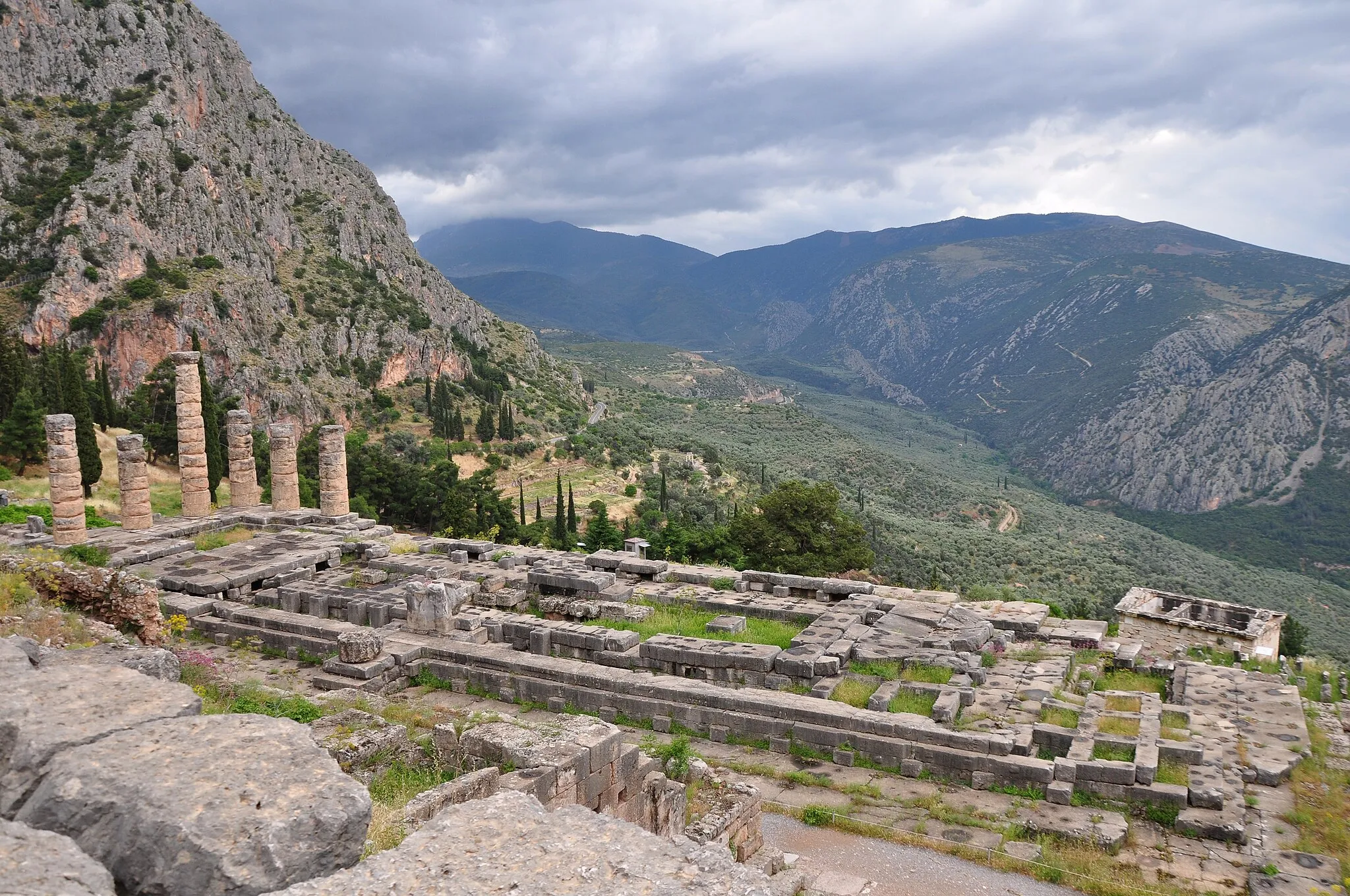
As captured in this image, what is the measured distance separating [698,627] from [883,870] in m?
7.54

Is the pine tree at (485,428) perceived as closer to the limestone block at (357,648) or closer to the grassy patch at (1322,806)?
the limestone block at (357,648)

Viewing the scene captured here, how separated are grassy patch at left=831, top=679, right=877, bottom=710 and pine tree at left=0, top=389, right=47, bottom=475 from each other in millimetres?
36838

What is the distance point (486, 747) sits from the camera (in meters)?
10.2

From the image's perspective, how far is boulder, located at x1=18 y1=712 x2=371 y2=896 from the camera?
4289 millimetres

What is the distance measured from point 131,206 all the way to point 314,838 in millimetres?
73893

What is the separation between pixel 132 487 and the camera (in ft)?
78.9

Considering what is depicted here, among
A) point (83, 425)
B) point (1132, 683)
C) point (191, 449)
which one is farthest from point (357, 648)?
point (83, 425)

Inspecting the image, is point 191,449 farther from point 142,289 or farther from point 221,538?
point 142,289

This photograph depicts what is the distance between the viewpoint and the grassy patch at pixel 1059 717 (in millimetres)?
13562

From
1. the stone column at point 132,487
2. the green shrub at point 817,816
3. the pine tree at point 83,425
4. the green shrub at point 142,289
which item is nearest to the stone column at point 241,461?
the stone column at point 132,487

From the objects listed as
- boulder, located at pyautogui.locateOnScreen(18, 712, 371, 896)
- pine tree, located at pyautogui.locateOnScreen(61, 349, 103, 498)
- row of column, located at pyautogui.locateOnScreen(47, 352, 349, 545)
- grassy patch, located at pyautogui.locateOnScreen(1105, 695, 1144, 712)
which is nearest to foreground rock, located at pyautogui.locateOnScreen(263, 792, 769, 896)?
boulder, located at pyautogui.locateOnScreen(18, 712, 371, 896)

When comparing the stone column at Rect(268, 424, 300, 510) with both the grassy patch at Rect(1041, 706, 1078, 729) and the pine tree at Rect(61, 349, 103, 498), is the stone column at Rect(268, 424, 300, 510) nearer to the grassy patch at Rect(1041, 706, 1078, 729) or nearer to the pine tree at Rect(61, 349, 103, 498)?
the pine tree at Rect(61, 349, 103, 498)

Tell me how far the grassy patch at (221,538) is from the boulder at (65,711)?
18312 mm

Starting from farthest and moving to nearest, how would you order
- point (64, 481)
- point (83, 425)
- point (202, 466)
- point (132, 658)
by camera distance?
point (83, 425), point (202, 466), point (64, 481), point (132, 658)
